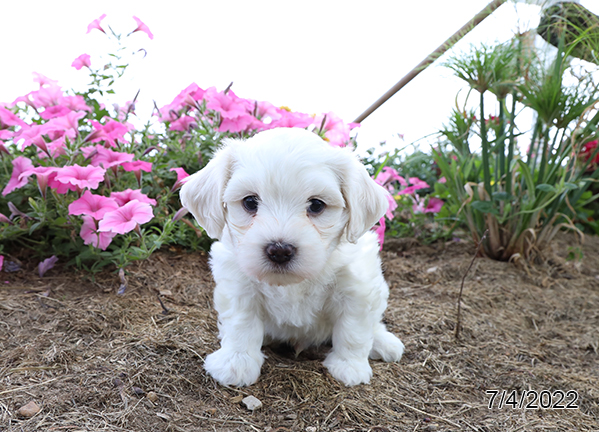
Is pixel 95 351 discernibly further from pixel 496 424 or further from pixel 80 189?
pixel 496 424

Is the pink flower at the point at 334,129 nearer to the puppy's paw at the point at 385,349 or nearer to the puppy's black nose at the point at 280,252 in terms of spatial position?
the puppy's paw at the point at 385,349

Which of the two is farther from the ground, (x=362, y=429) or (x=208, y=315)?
(x=362, y=429)

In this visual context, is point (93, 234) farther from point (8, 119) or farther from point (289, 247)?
point (289, 247)

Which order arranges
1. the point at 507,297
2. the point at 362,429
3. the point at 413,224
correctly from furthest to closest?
1. the point at 413,224
2. the point at 507,297
3. the point at 362,429

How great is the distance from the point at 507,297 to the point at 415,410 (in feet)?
6.92

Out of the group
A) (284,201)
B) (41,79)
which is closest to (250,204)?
(284,201)

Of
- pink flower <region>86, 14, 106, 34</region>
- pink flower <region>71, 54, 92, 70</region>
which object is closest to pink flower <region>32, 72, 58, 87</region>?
pink flower <region>71, 54, 92, 70</region>

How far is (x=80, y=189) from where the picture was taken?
284cm

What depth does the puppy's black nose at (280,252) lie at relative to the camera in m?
1.85

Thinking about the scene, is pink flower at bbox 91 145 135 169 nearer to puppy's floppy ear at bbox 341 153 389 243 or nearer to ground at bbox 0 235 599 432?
ground at bbox 0 235 599 432

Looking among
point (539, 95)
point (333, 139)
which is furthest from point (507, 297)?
point (333, 139)

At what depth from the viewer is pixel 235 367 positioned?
219cm

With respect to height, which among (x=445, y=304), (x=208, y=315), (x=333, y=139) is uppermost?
(x=333, y=139)

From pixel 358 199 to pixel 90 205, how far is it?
67.3 inches
